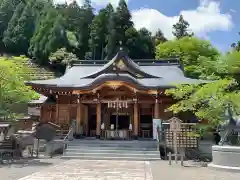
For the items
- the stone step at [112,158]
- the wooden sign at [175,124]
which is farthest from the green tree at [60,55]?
the wooden sign at [175,124]

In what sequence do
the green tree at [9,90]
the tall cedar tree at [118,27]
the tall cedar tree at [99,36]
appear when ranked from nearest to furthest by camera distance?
the green tree at [9,90], the tall cedar tree at [118,27], the tall cedar tree at [99,36]

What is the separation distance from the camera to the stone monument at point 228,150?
11570mm

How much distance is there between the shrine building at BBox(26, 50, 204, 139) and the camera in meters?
19.9

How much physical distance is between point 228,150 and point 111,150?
7265mm

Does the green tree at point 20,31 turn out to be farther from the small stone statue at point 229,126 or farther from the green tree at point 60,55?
the small stone statue at point 229,126

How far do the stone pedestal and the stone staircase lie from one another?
14.6 ft

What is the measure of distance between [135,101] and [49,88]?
19.3ft

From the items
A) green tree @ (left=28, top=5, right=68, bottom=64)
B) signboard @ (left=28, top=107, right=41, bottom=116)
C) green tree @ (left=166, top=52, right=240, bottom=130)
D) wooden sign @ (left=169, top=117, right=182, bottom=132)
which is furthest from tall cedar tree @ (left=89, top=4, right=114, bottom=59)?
wooden sign @ (left=169, top=117, right=182, bottom=132)

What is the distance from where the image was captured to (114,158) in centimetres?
1616

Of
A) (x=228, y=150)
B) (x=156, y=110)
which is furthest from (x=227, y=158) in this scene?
(x=156, y=110)

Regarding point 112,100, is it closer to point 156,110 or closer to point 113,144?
point 156,110

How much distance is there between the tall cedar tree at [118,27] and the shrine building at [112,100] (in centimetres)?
2285

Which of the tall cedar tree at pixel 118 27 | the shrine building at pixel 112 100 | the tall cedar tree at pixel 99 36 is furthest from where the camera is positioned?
the tall cedar tree at pixel 99 36

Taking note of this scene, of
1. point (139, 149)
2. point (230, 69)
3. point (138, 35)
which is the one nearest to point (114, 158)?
point (139, 149)
